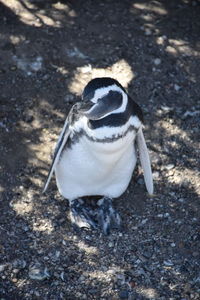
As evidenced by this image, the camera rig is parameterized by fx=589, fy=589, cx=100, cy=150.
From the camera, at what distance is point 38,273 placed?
2.88 meters

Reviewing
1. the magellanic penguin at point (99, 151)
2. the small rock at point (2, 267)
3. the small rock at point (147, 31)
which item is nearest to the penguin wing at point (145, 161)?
the magellanic penguin at point (99, 151)

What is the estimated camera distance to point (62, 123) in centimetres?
363

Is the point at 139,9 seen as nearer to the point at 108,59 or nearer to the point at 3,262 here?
the point at 108,59

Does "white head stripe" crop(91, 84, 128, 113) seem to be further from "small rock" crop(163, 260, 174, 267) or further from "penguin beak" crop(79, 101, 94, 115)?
"small rock" crop(163, 260, 174, 267)

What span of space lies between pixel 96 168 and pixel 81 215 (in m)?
0.30

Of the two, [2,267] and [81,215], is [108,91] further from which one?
[2,267]

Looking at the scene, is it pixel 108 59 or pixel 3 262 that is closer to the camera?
pixel 3 262

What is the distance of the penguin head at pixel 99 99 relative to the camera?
2672 millimetres

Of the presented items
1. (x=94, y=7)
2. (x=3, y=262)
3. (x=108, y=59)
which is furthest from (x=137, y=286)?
(x=94, y=7)

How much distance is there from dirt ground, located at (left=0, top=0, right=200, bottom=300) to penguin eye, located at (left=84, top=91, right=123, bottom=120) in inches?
28.4

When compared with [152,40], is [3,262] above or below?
below

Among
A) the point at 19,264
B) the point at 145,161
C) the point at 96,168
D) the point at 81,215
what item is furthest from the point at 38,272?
the point at 145,161

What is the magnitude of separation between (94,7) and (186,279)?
2.32 metres

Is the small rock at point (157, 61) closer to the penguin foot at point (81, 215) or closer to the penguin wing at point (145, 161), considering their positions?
the penguin wing at point (145, 161)
